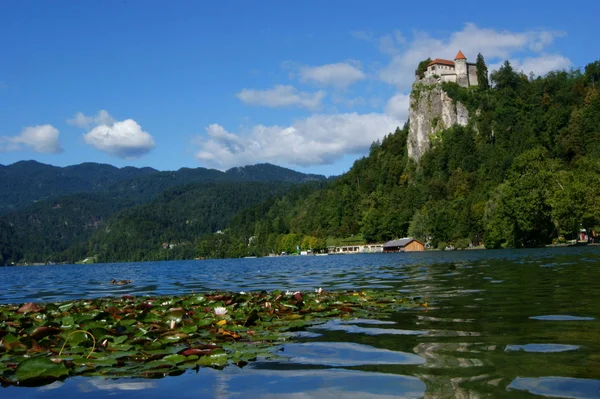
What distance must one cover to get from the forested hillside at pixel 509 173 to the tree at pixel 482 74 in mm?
1619

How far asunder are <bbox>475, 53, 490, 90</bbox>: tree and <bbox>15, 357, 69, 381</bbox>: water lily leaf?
198 m

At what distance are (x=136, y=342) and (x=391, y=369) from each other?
4.48m

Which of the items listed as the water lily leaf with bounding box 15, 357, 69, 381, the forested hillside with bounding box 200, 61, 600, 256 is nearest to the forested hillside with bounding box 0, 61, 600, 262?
the forested hillside with bounding box 200, 61, 600, 256

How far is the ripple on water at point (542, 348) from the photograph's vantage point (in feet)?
26.0

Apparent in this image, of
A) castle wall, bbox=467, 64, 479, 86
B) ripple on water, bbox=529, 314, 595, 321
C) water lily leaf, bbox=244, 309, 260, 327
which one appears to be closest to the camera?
ripple on water, bbox=529, 314, 595, 321

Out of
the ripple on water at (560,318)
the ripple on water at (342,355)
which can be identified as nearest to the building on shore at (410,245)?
the ripple on water at (560,318)

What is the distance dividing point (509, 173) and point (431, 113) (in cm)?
8998

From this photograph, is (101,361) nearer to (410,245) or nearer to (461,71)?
(410,245)

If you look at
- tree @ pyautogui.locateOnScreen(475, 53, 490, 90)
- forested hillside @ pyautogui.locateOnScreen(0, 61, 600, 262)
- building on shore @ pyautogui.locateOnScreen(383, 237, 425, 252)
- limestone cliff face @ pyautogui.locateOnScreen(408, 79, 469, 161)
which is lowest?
building on shore @ pyautogui.locateOnScreen(383, 237, 425, 252)

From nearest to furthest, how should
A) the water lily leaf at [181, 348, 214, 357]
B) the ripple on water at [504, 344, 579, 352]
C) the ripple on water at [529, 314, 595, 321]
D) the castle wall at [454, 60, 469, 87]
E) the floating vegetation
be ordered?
the floating vegetation → the ripple on water at [504, 344, 579, 352] → the water lily leaf at [181, 348, 214, 357] → the ripple on water at [529, 314, 595, 321] → the castle wall at [454, 60, 469, 87]

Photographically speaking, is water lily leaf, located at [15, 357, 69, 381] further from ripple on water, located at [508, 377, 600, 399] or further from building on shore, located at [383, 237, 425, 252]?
building on shore, located at [383, 237, 425, 252]

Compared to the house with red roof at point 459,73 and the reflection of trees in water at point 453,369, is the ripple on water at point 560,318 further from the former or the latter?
the house with red roof at point 459,73

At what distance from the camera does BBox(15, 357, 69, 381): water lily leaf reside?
23.0 ft

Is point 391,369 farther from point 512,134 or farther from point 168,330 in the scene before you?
point 512,134
